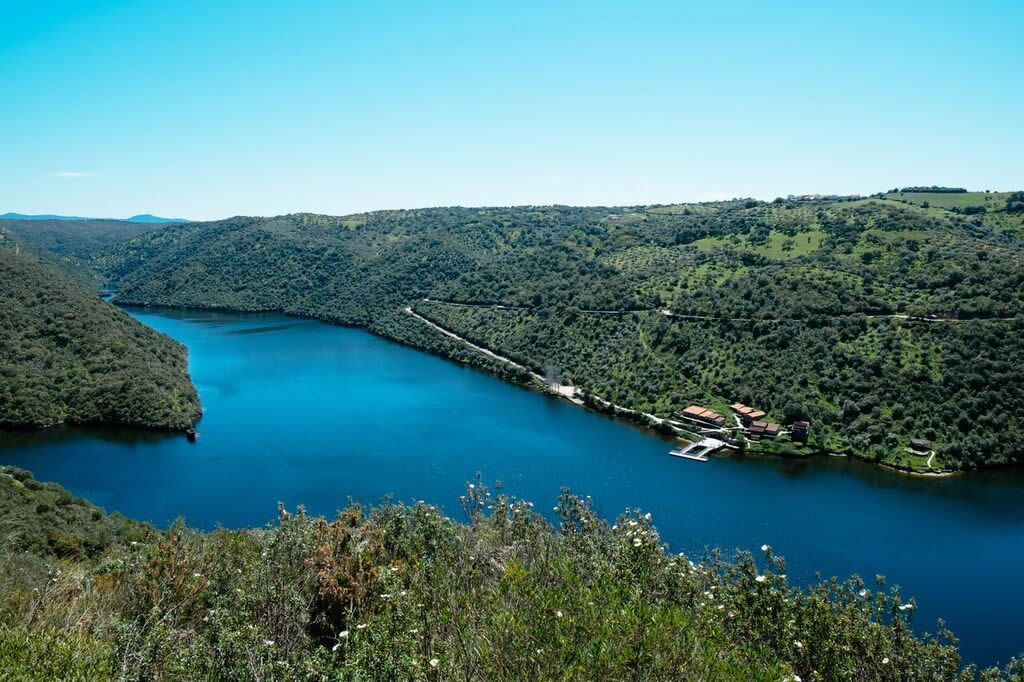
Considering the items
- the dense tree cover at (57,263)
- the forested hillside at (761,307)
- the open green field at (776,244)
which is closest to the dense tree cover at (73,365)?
the forested hillside at (761,307)

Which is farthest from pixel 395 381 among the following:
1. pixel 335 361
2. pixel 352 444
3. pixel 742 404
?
pixel 742 404

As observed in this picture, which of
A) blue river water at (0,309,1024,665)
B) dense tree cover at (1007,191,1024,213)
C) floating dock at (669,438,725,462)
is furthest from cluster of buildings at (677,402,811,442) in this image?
dense tree cover at (1007,191,1024,213)

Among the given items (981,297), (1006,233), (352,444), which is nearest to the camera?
(352,444)

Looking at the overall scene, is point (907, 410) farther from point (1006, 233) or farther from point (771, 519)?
point (1006, 233)

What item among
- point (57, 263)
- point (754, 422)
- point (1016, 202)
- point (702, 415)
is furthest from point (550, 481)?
point (57, 263)

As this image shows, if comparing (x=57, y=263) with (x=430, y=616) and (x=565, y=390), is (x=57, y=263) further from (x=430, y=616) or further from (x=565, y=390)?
(x=430, y=616)

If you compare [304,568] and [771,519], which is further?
[771,519]

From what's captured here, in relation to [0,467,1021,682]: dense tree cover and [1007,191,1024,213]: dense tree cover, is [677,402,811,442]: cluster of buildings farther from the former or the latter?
[1007,191,1024,213]: dense tree cover
